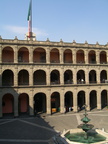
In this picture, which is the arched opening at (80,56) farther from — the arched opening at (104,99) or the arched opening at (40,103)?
the arched opening at (40,103)

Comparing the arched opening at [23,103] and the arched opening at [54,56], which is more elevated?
the arched opening at [54,56]

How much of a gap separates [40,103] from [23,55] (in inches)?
464

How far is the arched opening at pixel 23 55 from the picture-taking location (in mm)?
35094

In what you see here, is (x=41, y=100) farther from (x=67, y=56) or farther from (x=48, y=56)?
(x=67, y=56)

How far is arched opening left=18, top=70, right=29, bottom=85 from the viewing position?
3475 cm

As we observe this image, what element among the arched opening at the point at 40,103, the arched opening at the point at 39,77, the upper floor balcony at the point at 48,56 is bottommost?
the arched opening at the point at 40,103

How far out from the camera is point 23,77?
115ft

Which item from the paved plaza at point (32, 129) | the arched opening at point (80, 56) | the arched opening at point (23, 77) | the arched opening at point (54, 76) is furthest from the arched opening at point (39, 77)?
→ the arched opening at point (80, 56)

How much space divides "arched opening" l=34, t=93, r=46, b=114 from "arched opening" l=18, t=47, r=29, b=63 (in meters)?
8.60

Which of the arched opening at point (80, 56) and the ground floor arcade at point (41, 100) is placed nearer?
the ground floor arcade at point (41, 100)

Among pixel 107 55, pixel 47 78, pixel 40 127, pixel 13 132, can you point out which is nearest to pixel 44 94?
pixel 47 78

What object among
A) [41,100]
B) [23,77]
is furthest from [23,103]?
[23,77]

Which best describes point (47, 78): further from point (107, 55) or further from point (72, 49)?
point (107, 55)

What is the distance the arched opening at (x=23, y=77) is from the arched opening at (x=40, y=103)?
4.39 metres
